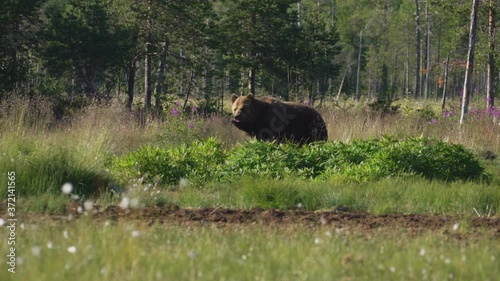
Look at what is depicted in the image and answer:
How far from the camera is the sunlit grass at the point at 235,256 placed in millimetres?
4332

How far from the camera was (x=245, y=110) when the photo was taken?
13875 mm

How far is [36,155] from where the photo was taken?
9594 millimetres

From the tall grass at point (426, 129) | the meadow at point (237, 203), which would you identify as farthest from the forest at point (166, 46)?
the meadow at point (237, 203)

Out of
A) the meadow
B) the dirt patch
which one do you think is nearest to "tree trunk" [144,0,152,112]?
the meadow

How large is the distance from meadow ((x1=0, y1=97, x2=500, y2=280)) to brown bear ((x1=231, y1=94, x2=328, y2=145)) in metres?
1.74

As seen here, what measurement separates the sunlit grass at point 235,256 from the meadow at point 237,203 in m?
0.02

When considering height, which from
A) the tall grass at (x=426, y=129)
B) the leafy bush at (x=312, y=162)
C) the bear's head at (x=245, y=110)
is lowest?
the tall grass at (x=426, y=129)

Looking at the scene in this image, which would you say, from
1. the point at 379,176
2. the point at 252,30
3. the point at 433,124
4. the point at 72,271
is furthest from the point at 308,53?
the point at 72,271

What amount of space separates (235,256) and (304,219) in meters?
2.51

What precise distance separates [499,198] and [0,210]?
21.1 feet

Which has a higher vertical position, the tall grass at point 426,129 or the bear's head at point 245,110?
the bear's head at point 245,110

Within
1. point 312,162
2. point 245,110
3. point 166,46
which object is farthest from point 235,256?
point 166,46

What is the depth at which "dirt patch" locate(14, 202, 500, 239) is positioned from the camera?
22.7ft

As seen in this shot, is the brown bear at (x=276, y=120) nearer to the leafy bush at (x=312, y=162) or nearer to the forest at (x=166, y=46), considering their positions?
the leafy bush at (x=312, y=162)
